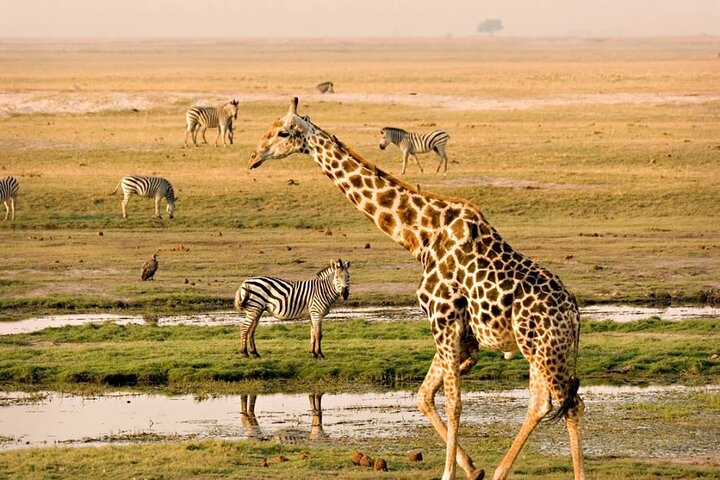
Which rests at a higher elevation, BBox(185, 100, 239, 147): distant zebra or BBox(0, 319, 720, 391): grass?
BBox(185, 100, 239, 147): distant zebra

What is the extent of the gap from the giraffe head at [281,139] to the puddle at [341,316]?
952 centimetres

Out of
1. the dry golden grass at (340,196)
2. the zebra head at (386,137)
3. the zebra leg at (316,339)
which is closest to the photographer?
the zebra leg at (316,339)

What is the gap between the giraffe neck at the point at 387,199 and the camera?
35.4ft

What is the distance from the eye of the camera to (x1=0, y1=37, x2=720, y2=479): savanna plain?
1302cm

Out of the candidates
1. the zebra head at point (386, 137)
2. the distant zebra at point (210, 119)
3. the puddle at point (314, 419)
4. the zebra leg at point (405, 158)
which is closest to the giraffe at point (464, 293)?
the puddle at point (314, 419)

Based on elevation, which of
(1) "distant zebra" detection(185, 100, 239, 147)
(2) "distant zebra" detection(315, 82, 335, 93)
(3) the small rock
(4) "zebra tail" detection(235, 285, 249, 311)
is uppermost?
(2) "distant zebra" detection(315, 82, 335, 93)

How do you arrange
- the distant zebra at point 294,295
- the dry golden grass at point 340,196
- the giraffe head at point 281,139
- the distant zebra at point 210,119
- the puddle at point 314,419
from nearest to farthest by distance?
the giraffe head at point 281,139
the puddle at point 314,419
the distant zebra at point 294,295
the dry golden grass at point 340,196
the distant zebra at point 210,119

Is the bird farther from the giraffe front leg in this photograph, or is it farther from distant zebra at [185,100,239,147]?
distant zebra at [185,100,239,147]

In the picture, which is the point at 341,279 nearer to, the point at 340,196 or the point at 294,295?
the point at 294,295

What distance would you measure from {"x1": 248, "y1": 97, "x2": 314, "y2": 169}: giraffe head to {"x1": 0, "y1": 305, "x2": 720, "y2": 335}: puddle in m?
9.52

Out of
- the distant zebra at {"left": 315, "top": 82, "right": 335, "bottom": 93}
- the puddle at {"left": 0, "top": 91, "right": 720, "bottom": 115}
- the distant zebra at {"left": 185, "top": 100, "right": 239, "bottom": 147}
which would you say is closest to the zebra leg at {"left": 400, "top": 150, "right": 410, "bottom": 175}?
the distant zebra at {"left": 185, "top": 100, "right": 239, "bottom": 147}

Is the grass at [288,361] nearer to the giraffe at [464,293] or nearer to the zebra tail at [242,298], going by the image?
the zebra tail at [242,298]

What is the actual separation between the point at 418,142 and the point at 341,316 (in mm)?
16551

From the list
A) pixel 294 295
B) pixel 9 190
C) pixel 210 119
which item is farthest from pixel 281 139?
pixel 210 119
